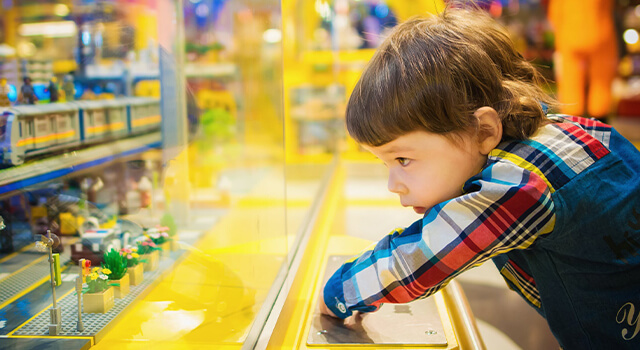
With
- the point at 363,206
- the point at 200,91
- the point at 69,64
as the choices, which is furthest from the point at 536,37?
the point at 69,64

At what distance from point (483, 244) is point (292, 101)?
260 centimetres

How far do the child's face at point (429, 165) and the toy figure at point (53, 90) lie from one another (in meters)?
0.54

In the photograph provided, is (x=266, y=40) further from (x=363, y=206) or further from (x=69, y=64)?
(x=363, y=206)

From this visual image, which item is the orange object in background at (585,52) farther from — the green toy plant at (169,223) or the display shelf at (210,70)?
the green toy plant at (169,223)

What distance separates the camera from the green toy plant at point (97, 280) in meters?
0.58

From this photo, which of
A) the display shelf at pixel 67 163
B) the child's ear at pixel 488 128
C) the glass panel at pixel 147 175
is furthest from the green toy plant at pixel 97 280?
the child's ear at pixel 488 128

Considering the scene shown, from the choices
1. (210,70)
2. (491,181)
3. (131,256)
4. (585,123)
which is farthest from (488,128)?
(210,70)

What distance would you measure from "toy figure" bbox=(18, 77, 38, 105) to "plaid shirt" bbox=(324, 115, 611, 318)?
0.53 metres

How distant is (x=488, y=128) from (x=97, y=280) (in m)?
0.49

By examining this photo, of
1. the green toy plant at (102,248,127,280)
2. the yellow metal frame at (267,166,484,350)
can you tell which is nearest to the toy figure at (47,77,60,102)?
the green toy plant at (102,248,127,280)

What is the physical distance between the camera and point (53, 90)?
0.89 meters

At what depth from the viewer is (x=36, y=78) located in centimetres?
86

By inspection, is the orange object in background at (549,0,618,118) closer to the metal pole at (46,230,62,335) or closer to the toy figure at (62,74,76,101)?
the toy figure at (62,74,76,101)

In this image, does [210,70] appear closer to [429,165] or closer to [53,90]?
[53,90]
